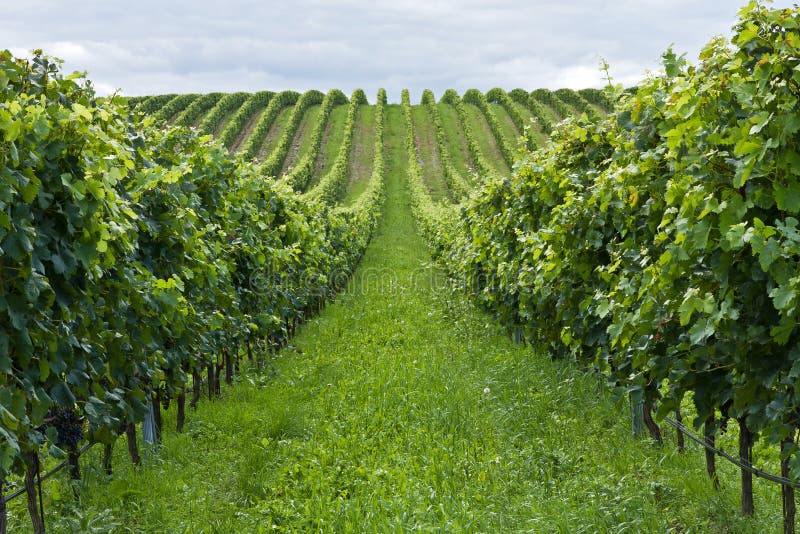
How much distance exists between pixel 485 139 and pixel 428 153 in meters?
5.89

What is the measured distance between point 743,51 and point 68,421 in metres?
4.91

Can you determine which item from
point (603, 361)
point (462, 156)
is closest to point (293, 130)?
point (462, 156)

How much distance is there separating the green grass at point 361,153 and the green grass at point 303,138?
167 inches

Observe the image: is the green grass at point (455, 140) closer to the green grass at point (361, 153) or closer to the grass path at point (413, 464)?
the green grass at point (361, 153)

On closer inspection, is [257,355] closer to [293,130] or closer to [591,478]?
[591,478]

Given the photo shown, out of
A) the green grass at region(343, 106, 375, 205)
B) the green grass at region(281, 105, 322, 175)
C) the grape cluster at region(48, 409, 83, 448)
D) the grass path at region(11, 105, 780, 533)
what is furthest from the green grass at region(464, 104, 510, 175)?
the grape cluster at region(48, 409, 83, 448)

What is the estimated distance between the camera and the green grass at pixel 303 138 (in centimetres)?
5600

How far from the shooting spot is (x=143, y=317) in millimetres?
5375

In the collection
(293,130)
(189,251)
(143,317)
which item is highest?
(293,130)

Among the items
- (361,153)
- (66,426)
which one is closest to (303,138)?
(361,153)

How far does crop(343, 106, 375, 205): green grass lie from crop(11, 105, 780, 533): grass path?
117 feet

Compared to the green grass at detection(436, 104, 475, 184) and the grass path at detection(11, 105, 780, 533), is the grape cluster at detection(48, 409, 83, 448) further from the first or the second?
the green grass at detection(436, 104, 475, 184)

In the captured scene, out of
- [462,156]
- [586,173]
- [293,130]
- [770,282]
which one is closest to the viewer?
[770,282]

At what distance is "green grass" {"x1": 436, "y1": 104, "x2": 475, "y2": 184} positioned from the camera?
56312 millimetres
